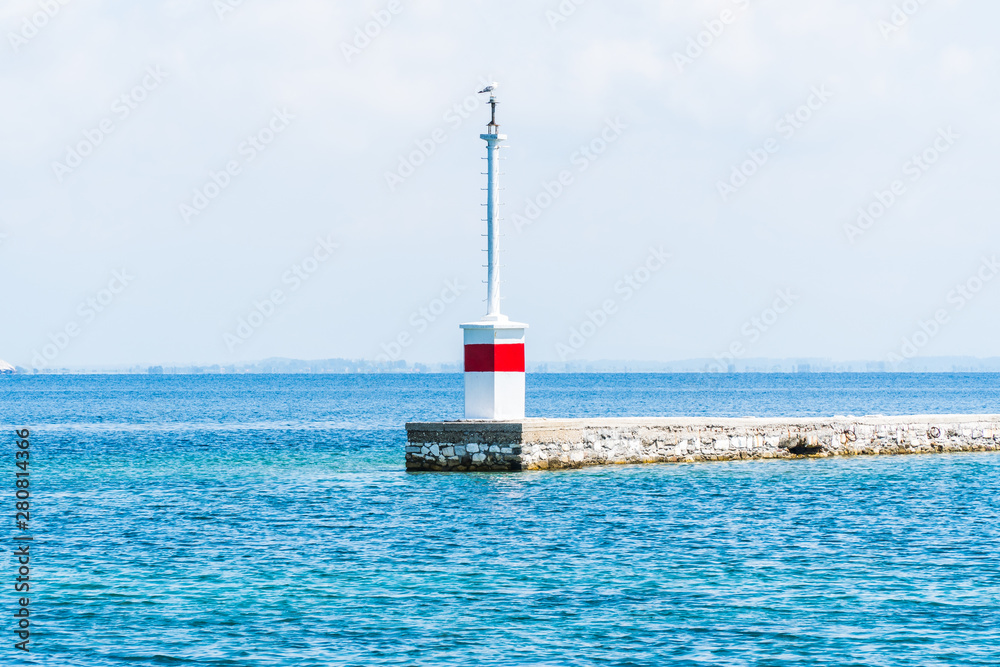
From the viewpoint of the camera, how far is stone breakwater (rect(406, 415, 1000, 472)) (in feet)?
77.6

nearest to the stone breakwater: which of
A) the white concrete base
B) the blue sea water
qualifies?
the white concrete base

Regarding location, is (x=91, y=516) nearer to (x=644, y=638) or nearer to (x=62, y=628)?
(x=62, y=628)

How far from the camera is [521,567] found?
1495 cm

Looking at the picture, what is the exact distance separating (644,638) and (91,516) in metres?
11.5

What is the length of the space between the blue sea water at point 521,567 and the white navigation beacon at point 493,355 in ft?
4.73

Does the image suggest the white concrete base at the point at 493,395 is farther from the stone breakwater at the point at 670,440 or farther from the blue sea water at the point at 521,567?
the blue sea water at the point at 521,567

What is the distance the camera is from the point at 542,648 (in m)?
11.2

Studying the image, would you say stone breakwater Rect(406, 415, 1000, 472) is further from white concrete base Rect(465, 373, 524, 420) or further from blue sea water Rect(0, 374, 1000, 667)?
blue sea water Rect(0, 374, 1000, 667)

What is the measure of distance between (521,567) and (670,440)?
11760 mm

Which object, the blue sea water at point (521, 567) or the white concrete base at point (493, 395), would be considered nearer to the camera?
the blue sea water at point (521, 567)

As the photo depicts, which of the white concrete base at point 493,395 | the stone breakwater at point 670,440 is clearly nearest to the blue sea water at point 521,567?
the stone breakwater at point 670,440

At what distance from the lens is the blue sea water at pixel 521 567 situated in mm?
11258

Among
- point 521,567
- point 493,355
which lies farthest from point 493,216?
point 521,567

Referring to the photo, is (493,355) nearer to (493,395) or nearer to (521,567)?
(493,395)
